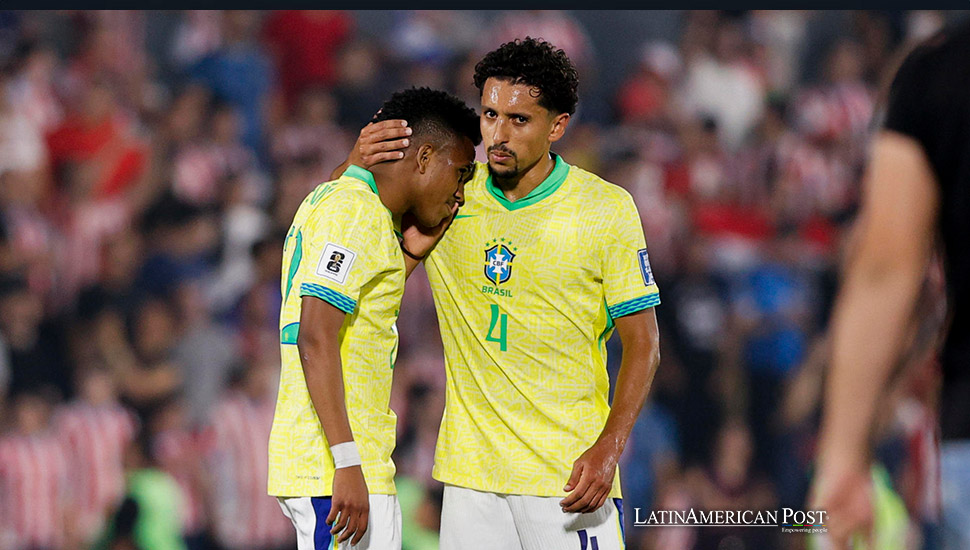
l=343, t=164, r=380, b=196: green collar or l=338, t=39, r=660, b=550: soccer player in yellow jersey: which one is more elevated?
l=343, t=164, r=380, b=196: green collar

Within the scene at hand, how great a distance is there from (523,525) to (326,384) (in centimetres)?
82

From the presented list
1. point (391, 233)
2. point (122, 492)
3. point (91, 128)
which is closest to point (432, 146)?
point (391, 233)

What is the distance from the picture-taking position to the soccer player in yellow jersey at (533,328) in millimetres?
2920

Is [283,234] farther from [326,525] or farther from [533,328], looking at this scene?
[326,525]

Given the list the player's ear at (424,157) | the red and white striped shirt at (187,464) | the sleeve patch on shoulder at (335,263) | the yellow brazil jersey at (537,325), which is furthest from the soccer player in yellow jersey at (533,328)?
the red and white striped shirt at (187,464)

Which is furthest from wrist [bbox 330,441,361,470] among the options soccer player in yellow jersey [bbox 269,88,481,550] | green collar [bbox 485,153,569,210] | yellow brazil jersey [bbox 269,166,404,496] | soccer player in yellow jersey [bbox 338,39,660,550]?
green collar [bbox 485,153,569,210]

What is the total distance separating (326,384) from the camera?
247cm

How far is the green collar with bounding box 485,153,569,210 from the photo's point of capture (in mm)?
3014

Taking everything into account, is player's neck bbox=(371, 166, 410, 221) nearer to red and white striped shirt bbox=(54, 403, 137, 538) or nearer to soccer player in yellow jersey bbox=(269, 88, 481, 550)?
soccer player in yellow jersey bbox=(269, 88, 481, 550)

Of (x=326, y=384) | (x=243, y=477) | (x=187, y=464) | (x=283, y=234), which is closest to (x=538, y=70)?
(x=326, y=384)

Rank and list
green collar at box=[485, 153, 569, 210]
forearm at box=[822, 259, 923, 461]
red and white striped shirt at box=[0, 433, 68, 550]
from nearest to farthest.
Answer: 1. forearm at box=[822, 259, 923, 461]
2. green collar at box=[485, 153, 569, 210]
3. red and white striped shirt at box=[0, 433, 68, 550]

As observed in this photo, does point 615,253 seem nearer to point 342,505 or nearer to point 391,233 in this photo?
point 391,233

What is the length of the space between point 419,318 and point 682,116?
2072 millimetres

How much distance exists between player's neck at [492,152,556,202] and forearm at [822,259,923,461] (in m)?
1.62
